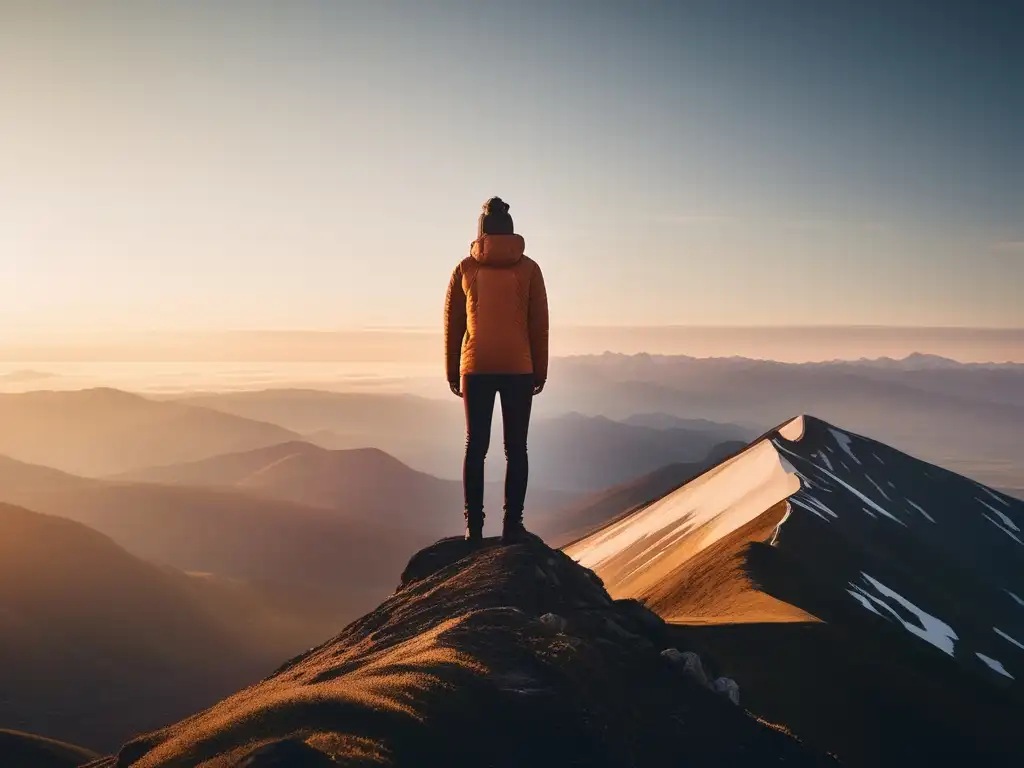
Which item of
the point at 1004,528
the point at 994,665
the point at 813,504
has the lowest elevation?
the point at 1004,528

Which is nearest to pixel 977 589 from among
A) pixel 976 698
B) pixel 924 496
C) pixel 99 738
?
pixel 924 496

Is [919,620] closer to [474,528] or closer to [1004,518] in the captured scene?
[474,528]

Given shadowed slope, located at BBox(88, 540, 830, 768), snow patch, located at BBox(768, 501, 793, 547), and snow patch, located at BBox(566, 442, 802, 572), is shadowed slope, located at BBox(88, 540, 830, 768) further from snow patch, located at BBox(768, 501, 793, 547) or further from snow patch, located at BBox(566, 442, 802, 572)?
snow patch, located at BBox(566, 442, 802, 572)

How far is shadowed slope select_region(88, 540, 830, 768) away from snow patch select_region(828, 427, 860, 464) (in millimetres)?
77372

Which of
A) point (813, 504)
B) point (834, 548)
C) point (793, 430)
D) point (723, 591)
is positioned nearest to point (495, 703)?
point (723, 591)

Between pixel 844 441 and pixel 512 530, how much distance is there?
8112cm

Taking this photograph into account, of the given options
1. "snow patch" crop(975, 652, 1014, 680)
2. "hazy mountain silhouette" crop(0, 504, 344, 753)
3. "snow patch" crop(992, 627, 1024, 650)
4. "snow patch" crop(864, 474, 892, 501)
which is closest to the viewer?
"snow patch" crop(975, 652, 1014, 680)

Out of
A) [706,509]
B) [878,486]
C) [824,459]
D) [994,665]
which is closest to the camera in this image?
[994,665]

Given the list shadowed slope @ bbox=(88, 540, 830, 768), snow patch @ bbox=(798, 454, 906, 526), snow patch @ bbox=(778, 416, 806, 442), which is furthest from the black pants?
snow patch @ bbox=(778, 416, 806, 442)

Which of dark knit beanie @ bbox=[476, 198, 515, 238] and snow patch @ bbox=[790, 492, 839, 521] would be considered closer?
dark knit beanie @ bbox=[476, 198, 515, 238]

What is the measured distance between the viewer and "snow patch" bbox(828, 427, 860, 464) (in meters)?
85.3

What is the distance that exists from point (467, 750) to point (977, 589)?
227 feet

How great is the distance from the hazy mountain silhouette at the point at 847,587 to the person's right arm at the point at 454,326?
619 centimetres

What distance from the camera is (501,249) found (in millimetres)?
14383
